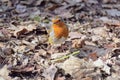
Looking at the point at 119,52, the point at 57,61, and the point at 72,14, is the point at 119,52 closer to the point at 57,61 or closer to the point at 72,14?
the point at 57,61

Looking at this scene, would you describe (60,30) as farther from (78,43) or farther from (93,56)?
(93,56)

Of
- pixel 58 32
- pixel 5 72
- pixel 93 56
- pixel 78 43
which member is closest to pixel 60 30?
pixel 58 32

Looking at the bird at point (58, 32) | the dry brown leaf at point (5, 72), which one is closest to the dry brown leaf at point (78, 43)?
the bird at point (58, 32)

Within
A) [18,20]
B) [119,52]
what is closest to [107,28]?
[119,52]

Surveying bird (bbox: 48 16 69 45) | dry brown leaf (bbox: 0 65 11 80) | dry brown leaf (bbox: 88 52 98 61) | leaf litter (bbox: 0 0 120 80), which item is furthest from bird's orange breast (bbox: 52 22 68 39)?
dry brown leaf (bbox: 0 65 11 80)

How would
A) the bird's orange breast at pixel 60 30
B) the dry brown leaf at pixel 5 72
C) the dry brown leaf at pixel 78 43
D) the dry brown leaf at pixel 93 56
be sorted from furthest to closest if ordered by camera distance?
the dry brown leaf at pixel 78 43 → the bird's orange breast at pixel 60 30 → the dry brown leaf at pixel 93 56 → the dry brown leaf at pixel 5 72

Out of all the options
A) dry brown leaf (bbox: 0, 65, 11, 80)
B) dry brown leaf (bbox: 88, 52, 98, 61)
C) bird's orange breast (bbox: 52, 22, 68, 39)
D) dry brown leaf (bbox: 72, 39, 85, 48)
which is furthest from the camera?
dry brown leaf (bbox: 72, 39, 85, 48)

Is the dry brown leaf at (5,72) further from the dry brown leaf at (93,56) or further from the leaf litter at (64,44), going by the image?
the dry brown leaf at (93,56)

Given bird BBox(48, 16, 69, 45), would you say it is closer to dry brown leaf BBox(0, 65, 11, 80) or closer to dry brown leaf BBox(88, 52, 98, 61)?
dry brown leaf BBox(88, 52, 98, 61)

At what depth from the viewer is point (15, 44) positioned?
14.0 feet

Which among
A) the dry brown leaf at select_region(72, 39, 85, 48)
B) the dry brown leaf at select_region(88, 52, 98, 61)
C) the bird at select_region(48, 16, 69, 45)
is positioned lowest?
the dry brown leaf at select_region(88, 52, 98, 61)

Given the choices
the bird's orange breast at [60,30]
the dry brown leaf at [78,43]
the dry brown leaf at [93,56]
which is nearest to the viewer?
the dry brown leaf at [93,56]

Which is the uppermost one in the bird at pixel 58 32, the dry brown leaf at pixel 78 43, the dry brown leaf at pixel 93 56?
the bird at pixel 58 32

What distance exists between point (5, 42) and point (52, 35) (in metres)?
0.63
